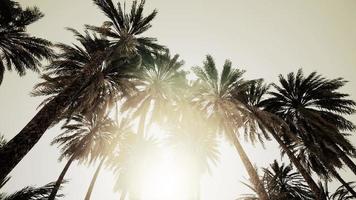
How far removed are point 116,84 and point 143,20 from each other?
4.45 m

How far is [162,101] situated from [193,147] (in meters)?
7.51

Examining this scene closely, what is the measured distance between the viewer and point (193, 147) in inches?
952

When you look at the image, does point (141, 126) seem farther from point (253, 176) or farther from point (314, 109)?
point (314, 109)

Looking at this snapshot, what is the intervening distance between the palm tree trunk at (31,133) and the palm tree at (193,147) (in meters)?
11.0

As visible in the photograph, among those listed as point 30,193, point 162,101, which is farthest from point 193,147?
point 30,193

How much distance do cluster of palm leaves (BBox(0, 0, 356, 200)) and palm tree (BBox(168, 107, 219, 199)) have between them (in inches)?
18.5

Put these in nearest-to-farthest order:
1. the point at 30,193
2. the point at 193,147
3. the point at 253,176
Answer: the point at 30,193 → the point at 253,176 → the point at 193,147

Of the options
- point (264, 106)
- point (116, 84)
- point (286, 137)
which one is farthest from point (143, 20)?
point (286, 137)

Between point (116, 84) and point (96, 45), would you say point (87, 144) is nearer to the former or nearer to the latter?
point (116, 84)

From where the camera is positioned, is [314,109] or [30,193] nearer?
[30,193]

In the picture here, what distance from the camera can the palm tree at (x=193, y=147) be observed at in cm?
2063

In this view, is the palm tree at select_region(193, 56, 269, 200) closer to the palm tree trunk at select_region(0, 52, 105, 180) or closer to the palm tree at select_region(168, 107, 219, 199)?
the palm tree at select_region(168, 107, 219, 199)

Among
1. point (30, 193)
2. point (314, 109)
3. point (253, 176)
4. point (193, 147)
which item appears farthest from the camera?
point (193, 147)

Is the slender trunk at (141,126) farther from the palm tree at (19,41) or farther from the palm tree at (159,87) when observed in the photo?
the palm tree at (19,41)
